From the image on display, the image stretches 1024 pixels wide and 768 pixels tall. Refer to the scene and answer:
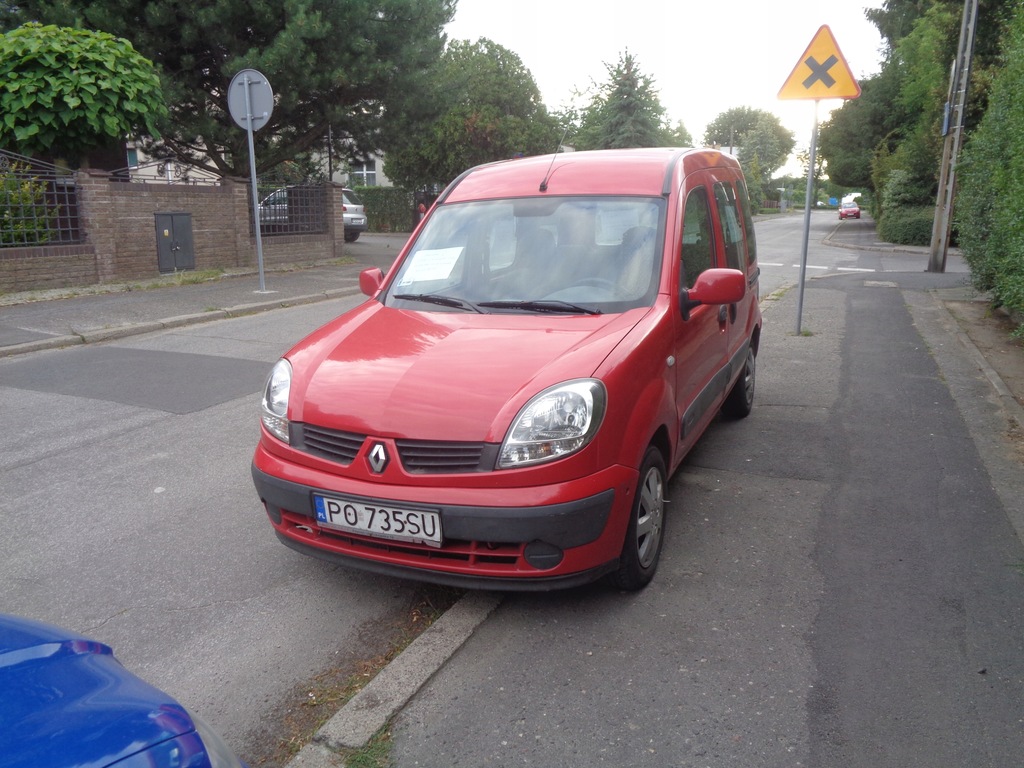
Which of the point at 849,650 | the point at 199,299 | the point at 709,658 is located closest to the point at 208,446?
the point at 709,658

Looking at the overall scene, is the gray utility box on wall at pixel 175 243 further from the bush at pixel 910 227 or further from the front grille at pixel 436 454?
the bush at pixel 910 227

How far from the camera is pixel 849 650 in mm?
3443

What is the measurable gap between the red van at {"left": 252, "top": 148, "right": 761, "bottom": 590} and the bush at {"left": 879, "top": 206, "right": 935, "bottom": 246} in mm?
30395

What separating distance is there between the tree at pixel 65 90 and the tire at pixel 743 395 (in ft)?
35.7

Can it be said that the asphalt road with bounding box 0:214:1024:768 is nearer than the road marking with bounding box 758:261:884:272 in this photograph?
Yes

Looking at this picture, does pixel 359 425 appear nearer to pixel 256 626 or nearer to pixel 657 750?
pixel 256 626

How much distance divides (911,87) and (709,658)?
144ft

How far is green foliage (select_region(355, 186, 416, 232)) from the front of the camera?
3991 cm

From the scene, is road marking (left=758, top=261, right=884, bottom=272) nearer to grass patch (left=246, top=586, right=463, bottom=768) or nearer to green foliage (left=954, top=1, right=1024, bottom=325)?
green foliage (left=954, top=1, right=1024, bottom=325)

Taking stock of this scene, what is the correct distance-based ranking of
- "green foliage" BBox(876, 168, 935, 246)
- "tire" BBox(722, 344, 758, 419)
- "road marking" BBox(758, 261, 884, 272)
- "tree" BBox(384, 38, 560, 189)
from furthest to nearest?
"tree" BBox(384, 38, 560, 189), "green foliage" BBox(876, 168, 935, 246), "road marking" BBox(758, 261, 884, 272), "tire" BBox(722, 344, 758, 419)

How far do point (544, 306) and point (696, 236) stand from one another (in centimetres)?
118

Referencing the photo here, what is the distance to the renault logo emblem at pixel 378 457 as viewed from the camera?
3.41 metres

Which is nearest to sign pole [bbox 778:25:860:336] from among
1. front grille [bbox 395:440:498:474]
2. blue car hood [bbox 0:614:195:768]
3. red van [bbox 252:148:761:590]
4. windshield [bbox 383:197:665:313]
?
red van [bbox 252:148:761:590]

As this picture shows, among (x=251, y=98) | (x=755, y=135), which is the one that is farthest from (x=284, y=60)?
(x=755, y=135)
